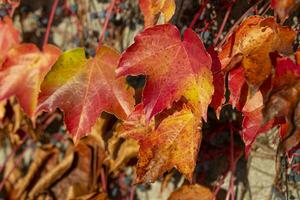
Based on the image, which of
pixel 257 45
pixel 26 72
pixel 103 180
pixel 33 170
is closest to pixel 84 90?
pixel 26 72

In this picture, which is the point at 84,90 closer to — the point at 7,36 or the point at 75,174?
the point at 7,36

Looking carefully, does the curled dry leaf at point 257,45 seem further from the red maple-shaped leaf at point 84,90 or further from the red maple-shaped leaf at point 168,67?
the red maple-shaped leaf at point 84,90

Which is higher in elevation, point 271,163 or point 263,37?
point 263,37

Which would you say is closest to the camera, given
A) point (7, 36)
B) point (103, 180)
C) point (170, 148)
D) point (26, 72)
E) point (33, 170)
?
point (170, 148)

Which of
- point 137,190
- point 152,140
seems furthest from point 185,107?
point 137,190

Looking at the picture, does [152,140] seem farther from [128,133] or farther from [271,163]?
[271,163]

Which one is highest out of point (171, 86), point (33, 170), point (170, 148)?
point (171, 86)

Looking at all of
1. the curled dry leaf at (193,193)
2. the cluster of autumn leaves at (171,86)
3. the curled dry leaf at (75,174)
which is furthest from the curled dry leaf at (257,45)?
the curled dry leaf at (75,174)
